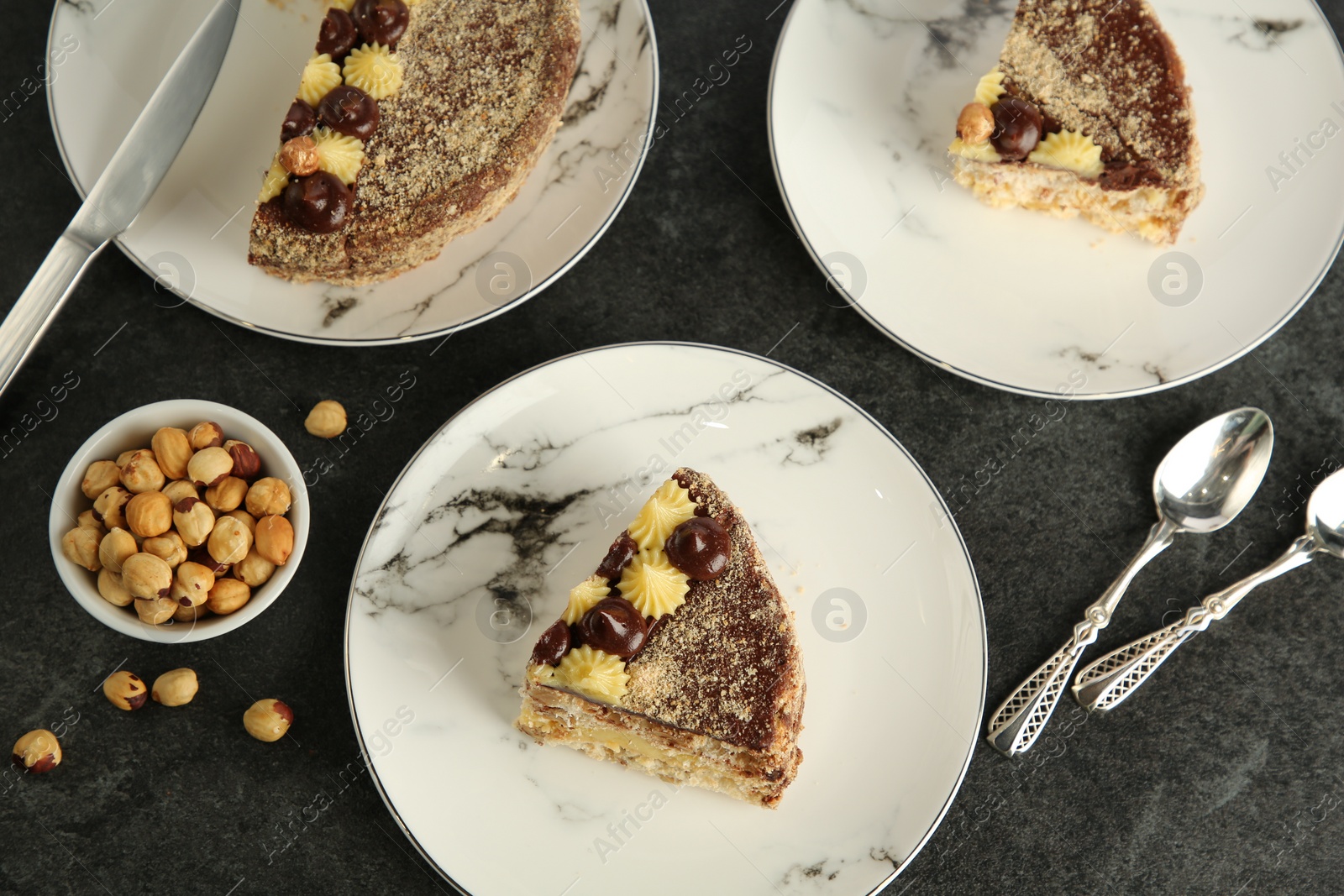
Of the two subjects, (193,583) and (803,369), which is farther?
(803,369)

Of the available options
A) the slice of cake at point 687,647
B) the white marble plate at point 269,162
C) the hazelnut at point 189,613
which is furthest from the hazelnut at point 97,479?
the slice of cake at point 687,647

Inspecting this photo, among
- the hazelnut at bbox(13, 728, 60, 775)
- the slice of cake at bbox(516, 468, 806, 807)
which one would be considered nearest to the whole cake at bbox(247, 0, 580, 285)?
the slice of cake at bbox(516, 468, 806, 807)

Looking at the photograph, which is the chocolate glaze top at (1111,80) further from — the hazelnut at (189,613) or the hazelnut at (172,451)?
the hazelnut at (189,613)

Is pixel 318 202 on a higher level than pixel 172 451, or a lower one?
higher

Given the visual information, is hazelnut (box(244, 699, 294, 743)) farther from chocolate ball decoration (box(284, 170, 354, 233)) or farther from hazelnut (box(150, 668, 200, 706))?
chocolate ball decoration (box(284, 170, 354, 233))

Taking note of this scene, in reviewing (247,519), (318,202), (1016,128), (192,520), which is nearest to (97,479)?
(192,520)

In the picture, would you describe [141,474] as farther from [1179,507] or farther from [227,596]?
[1179,507]
